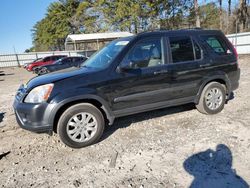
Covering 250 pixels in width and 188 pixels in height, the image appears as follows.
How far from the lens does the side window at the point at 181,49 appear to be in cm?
453

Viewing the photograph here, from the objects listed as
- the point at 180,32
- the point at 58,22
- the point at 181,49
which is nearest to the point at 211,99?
the point at 181,49

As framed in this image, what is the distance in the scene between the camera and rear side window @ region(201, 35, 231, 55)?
4.95 meters

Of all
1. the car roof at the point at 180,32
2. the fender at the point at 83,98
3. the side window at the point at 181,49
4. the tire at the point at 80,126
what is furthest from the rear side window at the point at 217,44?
the tire at the point at 80,126

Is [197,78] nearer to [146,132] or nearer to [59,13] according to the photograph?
[146,132]

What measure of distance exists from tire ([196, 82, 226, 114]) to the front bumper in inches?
124

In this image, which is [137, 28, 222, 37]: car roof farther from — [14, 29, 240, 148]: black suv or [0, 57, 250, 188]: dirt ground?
[0, 57, 250, 188]: dirt ground

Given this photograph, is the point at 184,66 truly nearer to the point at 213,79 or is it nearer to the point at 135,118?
the point at 213,79

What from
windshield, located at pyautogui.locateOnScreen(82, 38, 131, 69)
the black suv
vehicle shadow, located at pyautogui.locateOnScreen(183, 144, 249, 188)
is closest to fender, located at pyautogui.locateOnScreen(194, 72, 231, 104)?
the black suv

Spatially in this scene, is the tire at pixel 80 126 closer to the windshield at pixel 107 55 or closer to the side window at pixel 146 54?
the windshield at pixel 107 55

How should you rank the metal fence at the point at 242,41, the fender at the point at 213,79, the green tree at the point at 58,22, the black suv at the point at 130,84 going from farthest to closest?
1. the green tree at the point at 58,22
2. the metal fence at the point at 242,41
3. the fender at the point at 213,79
4. the black suv at the point at 130,84

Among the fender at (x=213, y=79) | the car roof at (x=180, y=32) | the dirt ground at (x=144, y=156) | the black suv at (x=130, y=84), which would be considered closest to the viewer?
the dirt ground at (x=144, y=156)

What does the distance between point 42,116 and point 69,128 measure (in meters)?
0.48

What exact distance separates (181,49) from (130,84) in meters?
1.37

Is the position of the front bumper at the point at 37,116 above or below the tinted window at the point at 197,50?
below
